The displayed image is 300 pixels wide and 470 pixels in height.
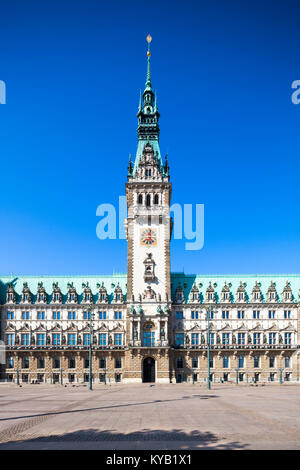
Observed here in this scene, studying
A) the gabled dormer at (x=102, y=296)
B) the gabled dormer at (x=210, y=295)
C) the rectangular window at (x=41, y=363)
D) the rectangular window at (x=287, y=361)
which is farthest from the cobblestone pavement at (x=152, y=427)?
the rectangular window at (x=287, y=361)

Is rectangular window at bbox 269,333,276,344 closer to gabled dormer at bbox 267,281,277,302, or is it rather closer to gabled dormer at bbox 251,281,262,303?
gabled dormer at bbox 267,281,277,302

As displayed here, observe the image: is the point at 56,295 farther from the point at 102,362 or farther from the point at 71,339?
the point at 102,362

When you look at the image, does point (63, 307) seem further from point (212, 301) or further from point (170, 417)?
point (170, 417)

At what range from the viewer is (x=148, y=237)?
97625 millimetres

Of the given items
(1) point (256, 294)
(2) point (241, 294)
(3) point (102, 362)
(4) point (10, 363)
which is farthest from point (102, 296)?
(1) point (256, 294)

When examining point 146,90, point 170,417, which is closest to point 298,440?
point 170,417

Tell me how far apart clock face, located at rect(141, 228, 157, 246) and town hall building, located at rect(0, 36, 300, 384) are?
243mm

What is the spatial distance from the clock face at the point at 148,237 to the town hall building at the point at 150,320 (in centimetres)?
24

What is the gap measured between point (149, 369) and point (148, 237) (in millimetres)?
29570

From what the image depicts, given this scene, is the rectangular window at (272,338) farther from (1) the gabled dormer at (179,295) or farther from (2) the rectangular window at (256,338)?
(1) the gabled dormer at (179,295)
